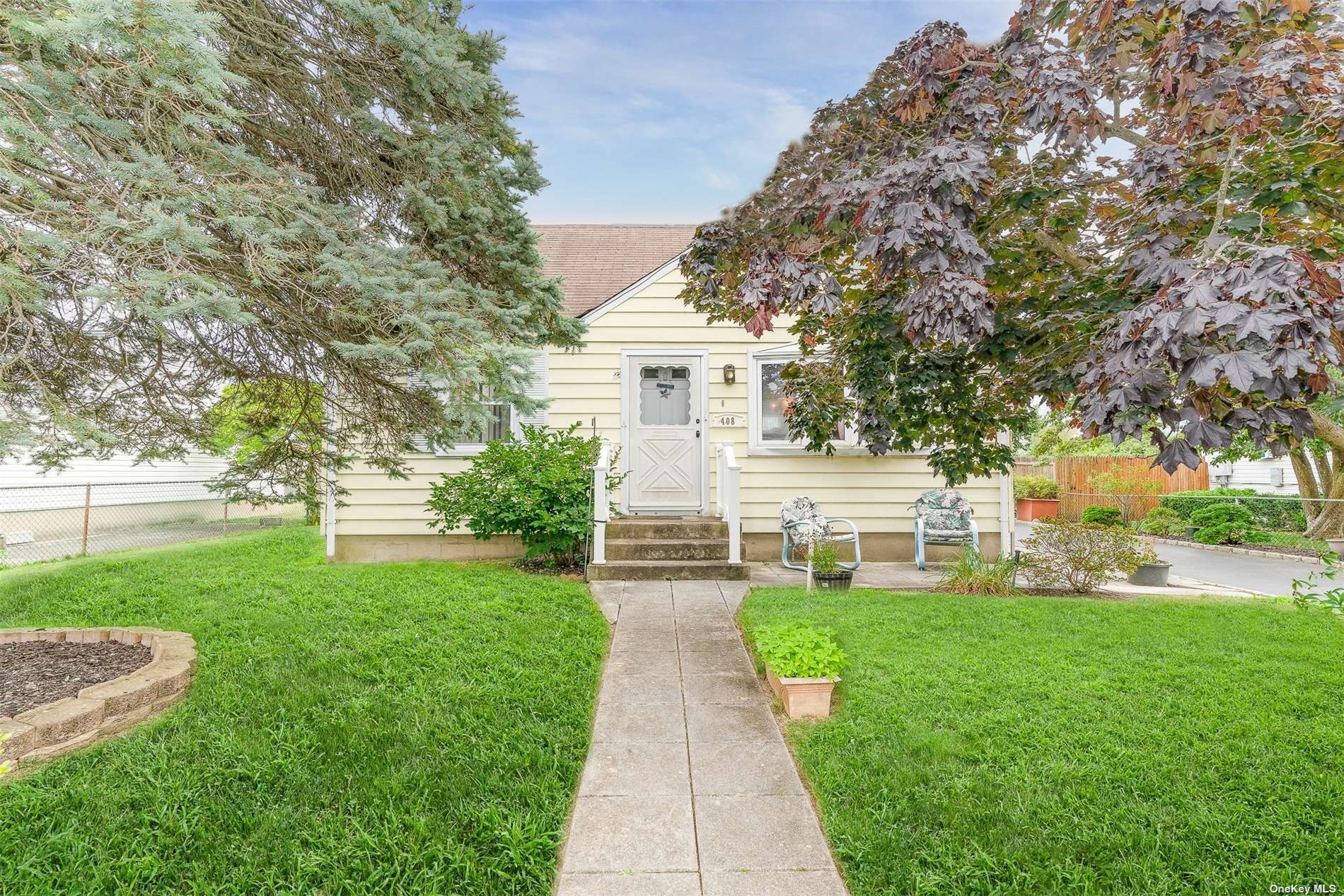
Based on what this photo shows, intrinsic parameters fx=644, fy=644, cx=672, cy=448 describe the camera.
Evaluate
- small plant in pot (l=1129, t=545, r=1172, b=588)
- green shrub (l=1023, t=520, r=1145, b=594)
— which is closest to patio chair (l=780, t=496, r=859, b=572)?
green shrub (l=1023, t=520, r=1145, b=594)

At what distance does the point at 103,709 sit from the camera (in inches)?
130

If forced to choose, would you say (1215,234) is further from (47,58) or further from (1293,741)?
(47,58)

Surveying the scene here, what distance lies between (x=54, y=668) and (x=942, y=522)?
27.1ft

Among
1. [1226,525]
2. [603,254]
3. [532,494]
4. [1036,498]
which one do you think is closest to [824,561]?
[532,494]

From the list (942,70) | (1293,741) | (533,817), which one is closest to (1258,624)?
(1293,741)

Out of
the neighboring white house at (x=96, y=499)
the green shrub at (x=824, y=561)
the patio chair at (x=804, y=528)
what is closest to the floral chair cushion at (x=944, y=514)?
the patio chair at (x=804, y=528)

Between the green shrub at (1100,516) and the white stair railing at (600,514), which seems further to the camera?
the green shrub at (1100,516)

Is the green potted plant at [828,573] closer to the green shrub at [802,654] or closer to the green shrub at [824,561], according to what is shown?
the green shrub at [824,561]

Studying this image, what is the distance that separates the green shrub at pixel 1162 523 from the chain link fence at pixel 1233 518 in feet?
0.04

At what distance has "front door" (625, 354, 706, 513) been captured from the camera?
8.56 metres

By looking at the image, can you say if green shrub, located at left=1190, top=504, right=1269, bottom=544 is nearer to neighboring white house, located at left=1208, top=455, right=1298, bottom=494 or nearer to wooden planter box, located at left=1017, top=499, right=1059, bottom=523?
neighboring white house, located at left=1208, top=455, right=1298, bottom=494

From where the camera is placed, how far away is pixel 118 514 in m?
14.1

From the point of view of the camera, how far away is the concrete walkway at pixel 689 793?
236 cm

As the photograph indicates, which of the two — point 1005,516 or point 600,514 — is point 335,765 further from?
point 1005,516
